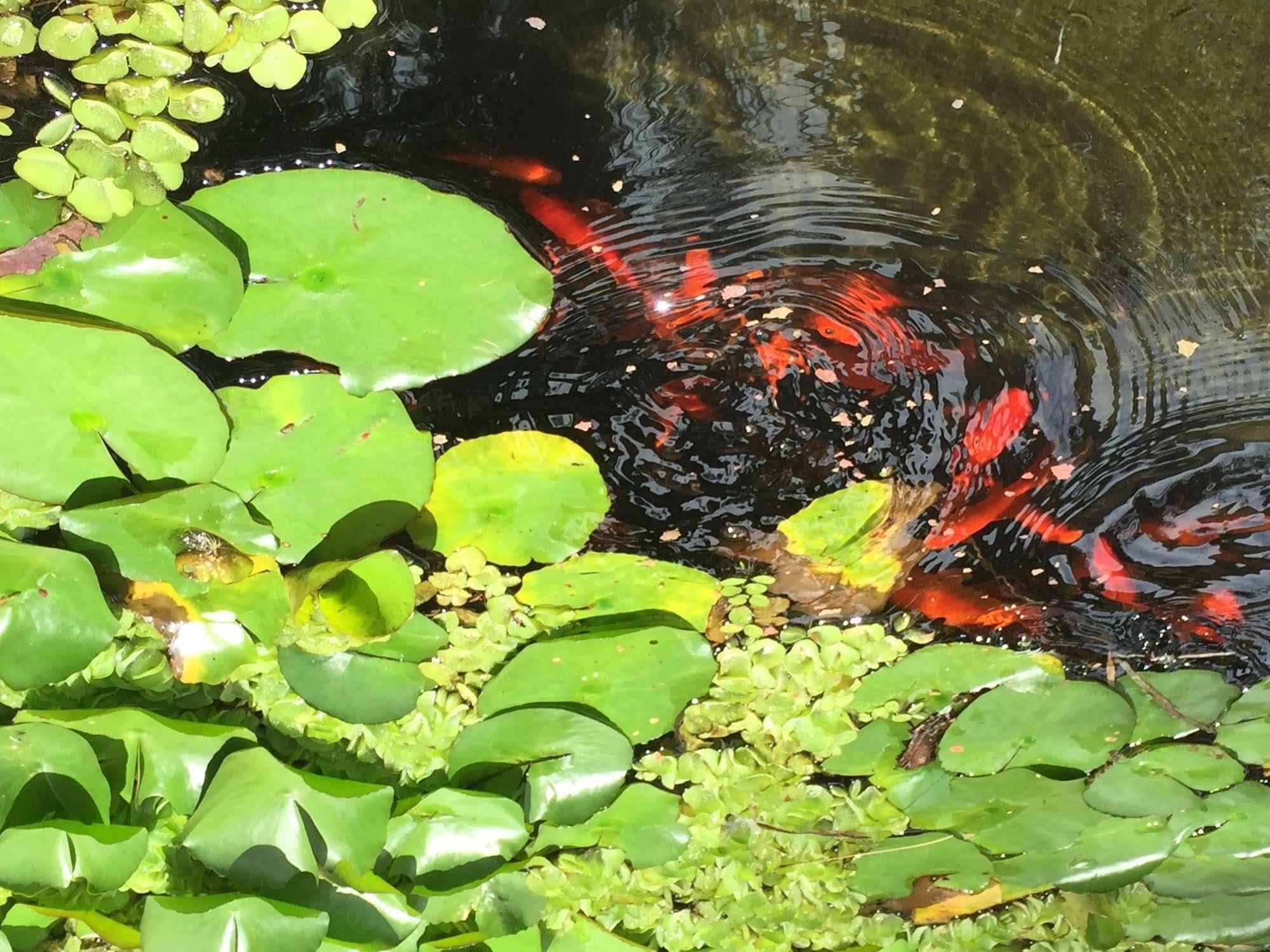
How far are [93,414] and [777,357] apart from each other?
791mm

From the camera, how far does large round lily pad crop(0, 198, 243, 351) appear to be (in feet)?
2.90

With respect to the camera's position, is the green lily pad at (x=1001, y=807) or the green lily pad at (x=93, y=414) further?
the green lily pad at (x=1001, y=807)

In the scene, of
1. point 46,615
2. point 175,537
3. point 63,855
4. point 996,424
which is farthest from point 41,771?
point 996,424

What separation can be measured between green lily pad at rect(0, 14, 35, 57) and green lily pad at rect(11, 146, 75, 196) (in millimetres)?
95

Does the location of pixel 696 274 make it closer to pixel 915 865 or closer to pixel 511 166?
pixel 511 166

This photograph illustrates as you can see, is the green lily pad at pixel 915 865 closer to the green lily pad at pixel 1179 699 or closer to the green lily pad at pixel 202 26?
the green lily pad at pixel 1179 699

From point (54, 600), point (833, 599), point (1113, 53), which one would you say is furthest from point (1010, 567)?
point (54, 600)

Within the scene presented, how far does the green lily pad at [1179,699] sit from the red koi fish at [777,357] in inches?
29.1

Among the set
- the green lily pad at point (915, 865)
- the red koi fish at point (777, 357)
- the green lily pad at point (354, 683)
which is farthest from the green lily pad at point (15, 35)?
the green lily pad at point (915, 865)

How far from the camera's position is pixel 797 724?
4.20 ft

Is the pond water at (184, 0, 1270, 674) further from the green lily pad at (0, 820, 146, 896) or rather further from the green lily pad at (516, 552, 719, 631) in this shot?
the green lily pad at (0, 820, 146, 896)

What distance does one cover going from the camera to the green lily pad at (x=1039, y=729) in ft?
4.09

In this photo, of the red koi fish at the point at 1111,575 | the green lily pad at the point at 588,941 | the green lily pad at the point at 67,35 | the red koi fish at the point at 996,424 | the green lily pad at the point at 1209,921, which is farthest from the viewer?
the green lily pad at the point at 1209,921

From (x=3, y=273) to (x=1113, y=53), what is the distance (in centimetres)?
125
